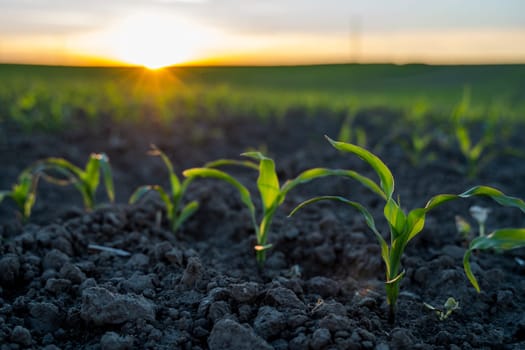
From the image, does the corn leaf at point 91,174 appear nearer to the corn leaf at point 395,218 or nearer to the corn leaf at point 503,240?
the corn leaf at point 395,218

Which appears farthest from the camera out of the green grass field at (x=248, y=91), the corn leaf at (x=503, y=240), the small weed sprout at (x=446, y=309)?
the green grass field at (x=248, y=91)

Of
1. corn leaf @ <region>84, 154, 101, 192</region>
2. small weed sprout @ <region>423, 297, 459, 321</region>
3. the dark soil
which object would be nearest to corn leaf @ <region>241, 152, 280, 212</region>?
the dark soil

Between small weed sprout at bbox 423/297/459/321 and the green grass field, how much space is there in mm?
4006

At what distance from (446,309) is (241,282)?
0.81 meters

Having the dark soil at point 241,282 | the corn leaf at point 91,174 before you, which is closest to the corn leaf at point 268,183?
the dark soil at point 241,282

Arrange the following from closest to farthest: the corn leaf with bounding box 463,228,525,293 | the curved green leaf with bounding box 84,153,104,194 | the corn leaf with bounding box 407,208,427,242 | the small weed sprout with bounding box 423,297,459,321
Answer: the corn leaf with bounding box 463,228,525,293 → the corn leaf with bounding box 407,208,427,242 → the small weed sprout with bounding box 423,297,459,321 → the curved green leaf with bounding box 84,153,104,194

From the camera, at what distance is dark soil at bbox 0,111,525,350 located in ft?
5.36

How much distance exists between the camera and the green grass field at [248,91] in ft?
23.7

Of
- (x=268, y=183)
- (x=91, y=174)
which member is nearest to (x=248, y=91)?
(x=91, y=174)

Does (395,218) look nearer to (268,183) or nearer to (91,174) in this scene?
(268,183)

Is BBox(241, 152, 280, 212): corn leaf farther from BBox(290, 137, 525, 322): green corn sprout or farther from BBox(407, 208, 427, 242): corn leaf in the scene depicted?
BBox(407, 208, 427, 242): corn leaf

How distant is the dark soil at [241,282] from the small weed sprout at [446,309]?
0.11 ft

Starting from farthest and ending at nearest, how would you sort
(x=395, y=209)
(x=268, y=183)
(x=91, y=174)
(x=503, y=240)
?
(x=91, y=174)
(x=268, y=183)
(x=395, y=209)
(x=503, y=240)

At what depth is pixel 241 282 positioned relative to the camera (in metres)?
1.99
